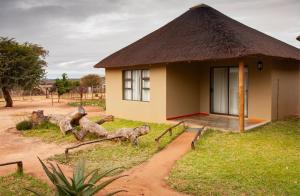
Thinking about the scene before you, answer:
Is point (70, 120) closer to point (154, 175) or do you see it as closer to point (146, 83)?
point (146, 83)

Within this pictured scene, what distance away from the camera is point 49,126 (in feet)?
46.2

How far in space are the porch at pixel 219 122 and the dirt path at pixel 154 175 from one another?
8.45ft

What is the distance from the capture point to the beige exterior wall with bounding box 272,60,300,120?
13.4m

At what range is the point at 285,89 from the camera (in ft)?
46.7

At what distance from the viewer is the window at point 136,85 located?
14938 mm

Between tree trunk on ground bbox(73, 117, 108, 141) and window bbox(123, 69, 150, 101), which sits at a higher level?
window bbox(123, 69, 150, 101)

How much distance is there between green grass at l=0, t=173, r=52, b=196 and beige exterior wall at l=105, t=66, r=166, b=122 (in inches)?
307

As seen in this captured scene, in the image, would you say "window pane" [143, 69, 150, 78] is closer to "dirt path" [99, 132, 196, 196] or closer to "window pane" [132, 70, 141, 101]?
"window pane" [132, 70, 141, 101]

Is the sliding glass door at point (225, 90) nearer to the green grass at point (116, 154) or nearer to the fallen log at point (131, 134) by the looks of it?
the green grass at point (116, 154)

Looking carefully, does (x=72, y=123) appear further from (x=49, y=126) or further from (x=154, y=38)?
(x=154, y=38)

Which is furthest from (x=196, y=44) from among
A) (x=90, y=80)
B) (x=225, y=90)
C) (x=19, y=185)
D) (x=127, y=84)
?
(x=90, y=80)

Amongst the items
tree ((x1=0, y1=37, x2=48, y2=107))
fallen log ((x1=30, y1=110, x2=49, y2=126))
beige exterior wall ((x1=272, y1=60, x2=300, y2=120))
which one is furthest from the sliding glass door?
tree ((x1=0, y1=37, x2=48, y2=107))

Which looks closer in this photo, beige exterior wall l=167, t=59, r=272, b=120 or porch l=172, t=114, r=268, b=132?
porch l=172, t=114, r=268, b=132

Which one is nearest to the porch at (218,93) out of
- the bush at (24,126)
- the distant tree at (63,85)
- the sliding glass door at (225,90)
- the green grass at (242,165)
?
the sliding glass door at (225,90)
